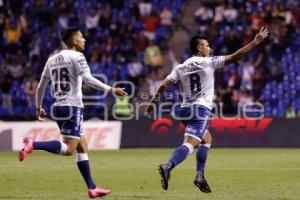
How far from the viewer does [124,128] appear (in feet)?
73.5

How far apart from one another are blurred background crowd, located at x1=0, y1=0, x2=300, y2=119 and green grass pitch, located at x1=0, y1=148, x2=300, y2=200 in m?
4.55

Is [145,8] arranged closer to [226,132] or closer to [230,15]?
[230,15]

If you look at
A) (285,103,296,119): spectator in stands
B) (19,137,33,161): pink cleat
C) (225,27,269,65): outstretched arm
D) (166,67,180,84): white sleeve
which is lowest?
(285,103,296,119): spectator in stands

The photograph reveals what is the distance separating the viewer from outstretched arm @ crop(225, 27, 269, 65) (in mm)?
10094

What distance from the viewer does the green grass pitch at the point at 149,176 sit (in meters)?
10.5

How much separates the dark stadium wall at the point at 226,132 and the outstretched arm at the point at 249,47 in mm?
Result: 11864

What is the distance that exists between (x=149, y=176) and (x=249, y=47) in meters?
4.09

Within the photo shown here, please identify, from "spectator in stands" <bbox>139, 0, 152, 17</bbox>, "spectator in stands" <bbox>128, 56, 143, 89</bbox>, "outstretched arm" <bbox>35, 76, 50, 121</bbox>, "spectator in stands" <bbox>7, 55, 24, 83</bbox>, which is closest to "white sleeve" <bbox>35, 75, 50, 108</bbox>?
"outstretched arm" <bbox>35, 76, 50, 121</bbox>

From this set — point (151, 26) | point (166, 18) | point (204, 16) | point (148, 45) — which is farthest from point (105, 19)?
point (204, 16)

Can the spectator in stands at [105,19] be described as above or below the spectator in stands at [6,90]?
above

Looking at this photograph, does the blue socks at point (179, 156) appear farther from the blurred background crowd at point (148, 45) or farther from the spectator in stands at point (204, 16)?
the spectator in stands at point (204, 16)

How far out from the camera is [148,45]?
26.5m

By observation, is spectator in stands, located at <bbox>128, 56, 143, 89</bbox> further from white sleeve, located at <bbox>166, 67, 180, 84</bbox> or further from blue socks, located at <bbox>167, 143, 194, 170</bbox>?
blue socks, located at <bbox>167, 143, 194, 170</bbox>

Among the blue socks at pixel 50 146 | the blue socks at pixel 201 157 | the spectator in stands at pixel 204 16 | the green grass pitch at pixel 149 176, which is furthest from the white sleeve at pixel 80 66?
the spectator in stands at pixel 204 16
